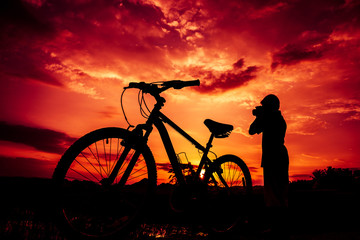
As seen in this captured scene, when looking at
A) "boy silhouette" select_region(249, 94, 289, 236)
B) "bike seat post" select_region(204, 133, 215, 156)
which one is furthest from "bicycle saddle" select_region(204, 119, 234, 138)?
"boy silhouette" select_region(249, 94, 289, 236)

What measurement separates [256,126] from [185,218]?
1.89 meters

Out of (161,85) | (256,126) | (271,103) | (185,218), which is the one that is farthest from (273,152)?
(161,85)

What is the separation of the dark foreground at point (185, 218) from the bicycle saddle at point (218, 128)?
122 centimetres

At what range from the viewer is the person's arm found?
4.07 m

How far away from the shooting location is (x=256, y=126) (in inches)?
162

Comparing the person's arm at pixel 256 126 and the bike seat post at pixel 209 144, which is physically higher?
the person's arm at pixel 256 126

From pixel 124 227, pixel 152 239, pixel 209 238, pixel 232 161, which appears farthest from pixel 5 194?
pixel 232 161

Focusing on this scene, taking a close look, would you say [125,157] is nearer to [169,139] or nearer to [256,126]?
[169,139]

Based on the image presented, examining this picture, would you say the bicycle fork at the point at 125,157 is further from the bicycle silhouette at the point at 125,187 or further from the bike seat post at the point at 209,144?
the bike seat post at the point at 209,144

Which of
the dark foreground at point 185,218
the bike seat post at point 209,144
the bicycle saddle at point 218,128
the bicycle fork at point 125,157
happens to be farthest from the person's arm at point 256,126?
the bicycle fork at point 125,157

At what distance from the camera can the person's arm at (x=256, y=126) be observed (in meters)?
4.07

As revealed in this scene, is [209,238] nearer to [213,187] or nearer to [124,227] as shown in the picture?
[213,187]

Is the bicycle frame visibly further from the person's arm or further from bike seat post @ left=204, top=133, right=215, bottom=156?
the person's arm

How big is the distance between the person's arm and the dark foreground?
1.16 m
